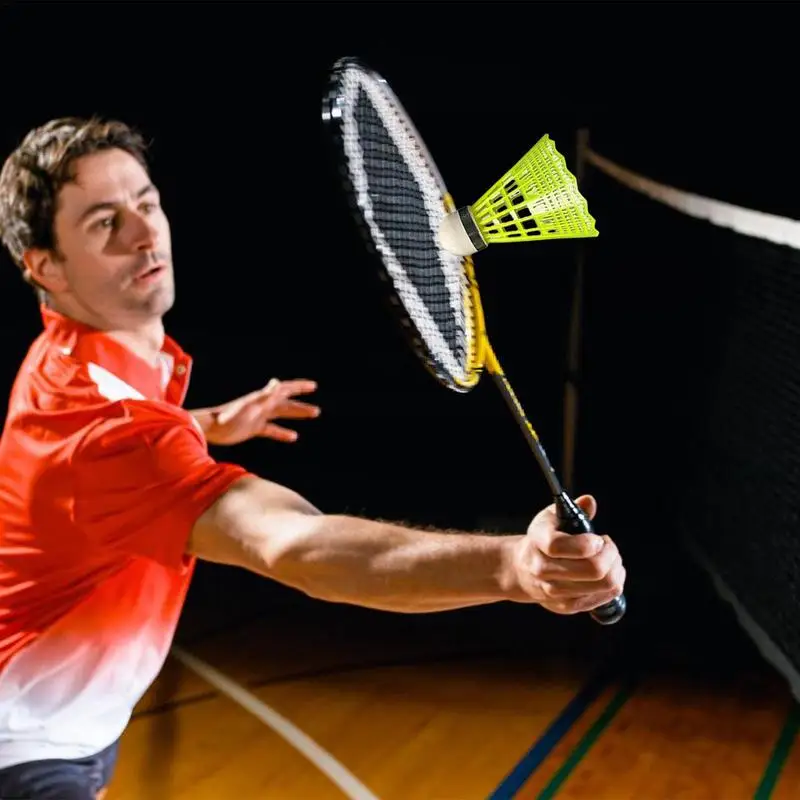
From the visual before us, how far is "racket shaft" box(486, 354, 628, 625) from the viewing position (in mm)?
1408

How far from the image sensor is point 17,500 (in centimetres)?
199

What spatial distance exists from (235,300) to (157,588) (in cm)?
256

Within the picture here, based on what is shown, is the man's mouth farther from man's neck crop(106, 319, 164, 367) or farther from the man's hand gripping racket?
the man's hand gripping racket

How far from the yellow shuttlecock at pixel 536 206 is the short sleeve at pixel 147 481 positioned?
54cm

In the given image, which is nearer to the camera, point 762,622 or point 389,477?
point 762,622

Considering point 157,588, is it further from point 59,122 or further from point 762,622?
point 762,622

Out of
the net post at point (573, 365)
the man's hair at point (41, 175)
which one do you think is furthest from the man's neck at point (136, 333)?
the net post at point (573, 365)

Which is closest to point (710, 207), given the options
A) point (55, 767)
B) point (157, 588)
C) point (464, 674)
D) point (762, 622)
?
point (762, 622)

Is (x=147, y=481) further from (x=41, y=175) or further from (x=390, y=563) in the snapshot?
(x=41, y=175)

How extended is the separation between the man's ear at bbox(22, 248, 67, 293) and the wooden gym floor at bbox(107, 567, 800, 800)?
1326mm

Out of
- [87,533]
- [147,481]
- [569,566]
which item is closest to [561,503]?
[569,566]

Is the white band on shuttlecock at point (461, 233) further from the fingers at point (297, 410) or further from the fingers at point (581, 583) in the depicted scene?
the fingers at point (297, 410)

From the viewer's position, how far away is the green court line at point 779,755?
9.04ft

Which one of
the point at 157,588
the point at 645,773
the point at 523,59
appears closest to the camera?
the point at 157,588
